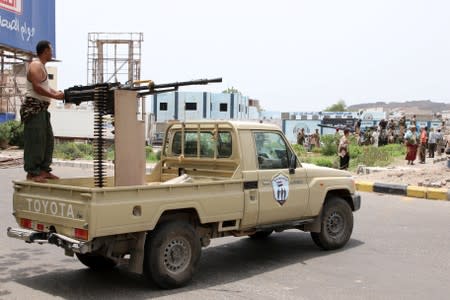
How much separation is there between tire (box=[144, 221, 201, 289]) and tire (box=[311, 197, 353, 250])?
2349 mm

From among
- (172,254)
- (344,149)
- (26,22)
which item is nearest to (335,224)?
(172,254)

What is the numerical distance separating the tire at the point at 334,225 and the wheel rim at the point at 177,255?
2.47m

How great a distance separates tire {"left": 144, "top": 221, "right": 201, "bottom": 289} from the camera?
19.7 feet

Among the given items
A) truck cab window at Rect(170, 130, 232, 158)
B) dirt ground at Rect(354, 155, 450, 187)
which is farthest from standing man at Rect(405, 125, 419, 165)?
truck cab window at Rect(170, 130, 232, 158)

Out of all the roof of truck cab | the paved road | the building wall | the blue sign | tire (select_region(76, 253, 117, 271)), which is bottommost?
the paved road

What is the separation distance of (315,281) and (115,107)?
3.03m

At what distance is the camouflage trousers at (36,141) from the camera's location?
667 centimetres

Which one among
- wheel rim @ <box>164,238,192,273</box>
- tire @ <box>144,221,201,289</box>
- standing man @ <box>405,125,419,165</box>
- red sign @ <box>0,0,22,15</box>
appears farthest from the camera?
red sign @ <box>0,0,22,15</box>

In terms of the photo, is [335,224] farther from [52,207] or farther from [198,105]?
[198,105]

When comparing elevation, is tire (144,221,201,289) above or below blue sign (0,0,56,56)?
below

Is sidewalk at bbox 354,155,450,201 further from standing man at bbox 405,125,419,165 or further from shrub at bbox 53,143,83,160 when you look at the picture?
shrub at bbox 53,143,83,160

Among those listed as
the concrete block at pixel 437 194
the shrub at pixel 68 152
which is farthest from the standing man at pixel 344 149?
the shrub at pixel 68 152

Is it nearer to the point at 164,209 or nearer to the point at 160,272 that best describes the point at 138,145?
the point at 164,209

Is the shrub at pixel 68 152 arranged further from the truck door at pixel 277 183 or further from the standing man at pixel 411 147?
the truck door at pixel 277 183
